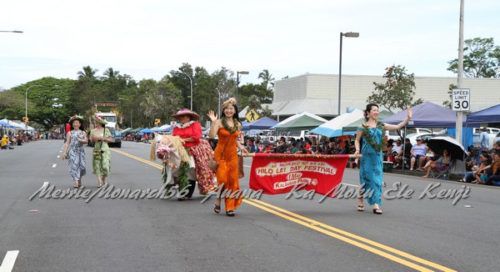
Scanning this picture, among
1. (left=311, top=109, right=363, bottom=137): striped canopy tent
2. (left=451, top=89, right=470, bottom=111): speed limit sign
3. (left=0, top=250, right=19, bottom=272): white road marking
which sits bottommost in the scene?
(left=0, top=250, right=19, bottom=272): white road marking

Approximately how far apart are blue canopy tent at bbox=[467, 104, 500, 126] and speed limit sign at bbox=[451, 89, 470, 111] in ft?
1.23

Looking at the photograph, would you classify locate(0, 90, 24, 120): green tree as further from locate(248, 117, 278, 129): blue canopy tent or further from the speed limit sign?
the speed limit sign

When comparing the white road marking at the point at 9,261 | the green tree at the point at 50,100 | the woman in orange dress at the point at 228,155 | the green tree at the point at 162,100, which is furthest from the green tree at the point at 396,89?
the green tree at the point at 50,100

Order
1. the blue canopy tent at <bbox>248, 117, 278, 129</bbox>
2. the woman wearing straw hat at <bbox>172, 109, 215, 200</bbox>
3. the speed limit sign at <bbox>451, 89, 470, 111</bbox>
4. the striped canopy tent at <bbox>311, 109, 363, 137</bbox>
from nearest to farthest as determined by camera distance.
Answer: the woman wearing straw hat at <bbox>172, 109, 215, 200</bbox>, the speed limit sign at <bbox>451, 89, 470, 111</bbox>, the striped canopy tent at <bbox>311, 109, 363, 137</bbox>, the blue canopy tent at <bbox>248, 117, 278, 129</bbox>

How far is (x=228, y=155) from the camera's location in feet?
33.3

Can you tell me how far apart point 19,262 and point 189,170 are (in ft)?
18.2

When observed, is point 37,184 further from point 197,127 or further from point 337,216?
point 337,216

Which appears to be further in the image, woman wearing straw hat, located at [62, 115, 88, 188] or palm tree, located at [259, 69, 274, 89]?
palm tree, located at [259, 69, 274, 89]

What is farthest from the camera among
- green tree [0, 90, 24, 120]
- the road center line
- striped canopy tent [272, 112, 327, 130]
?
green tree [0, 90, 24, 120]

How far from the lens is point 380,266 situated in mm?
6559

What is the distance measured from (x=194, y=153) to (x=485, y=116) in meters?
12.4

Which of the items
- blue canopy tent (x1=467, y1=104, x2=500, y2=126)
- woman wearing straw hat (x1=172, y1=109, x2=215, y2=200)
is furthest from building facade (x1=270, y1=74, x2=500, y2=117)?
woman wearing straw hat (x1=172, y1=109, x2=215, y2=200)

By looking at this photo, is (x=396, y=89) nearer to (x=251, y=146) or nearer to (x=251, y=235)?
(x=251, y=146)

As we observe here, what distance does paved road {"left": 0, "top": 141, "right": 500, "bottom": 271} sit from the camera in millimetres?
6727
